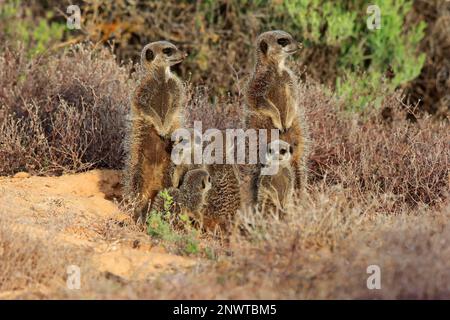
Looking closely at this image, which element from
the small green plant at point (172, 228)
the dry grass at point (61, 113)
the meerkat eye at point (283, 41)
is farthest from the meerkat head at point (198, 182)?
the dry grass at point (61, 113)

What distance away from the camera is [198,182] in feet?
21.6

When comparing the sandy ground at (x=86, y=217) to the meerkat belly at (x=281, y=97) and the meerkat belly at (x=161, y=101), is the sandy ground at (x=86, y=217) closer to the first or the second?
the meerkat belly at (x=161, y=101)

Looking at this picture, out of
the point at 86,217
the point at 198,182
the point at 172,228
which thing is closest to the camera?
the point at 172,228

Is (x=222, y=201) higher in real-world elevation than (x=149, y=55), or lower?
lower

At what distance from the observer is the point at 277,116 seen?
7160 mm

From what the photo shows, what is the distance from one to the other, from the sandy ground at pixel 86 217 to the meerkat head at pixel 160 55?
1.26 meters

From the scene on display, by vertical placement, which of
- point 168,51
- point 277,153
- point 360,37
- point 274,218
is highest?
point 168,51

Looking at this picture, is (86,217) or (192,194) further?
(86,217)

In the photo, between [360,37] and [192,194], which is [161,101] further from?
[360,37]

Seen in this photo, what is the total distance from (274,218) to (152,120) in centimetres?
196

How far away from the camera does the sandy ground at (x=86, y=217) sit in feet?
18.1

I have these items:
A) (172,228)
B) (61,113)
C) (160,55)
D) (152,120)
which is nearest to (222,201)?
(172,228)

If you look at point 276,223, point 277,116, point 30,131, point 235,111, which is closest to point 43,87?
point 30,131
